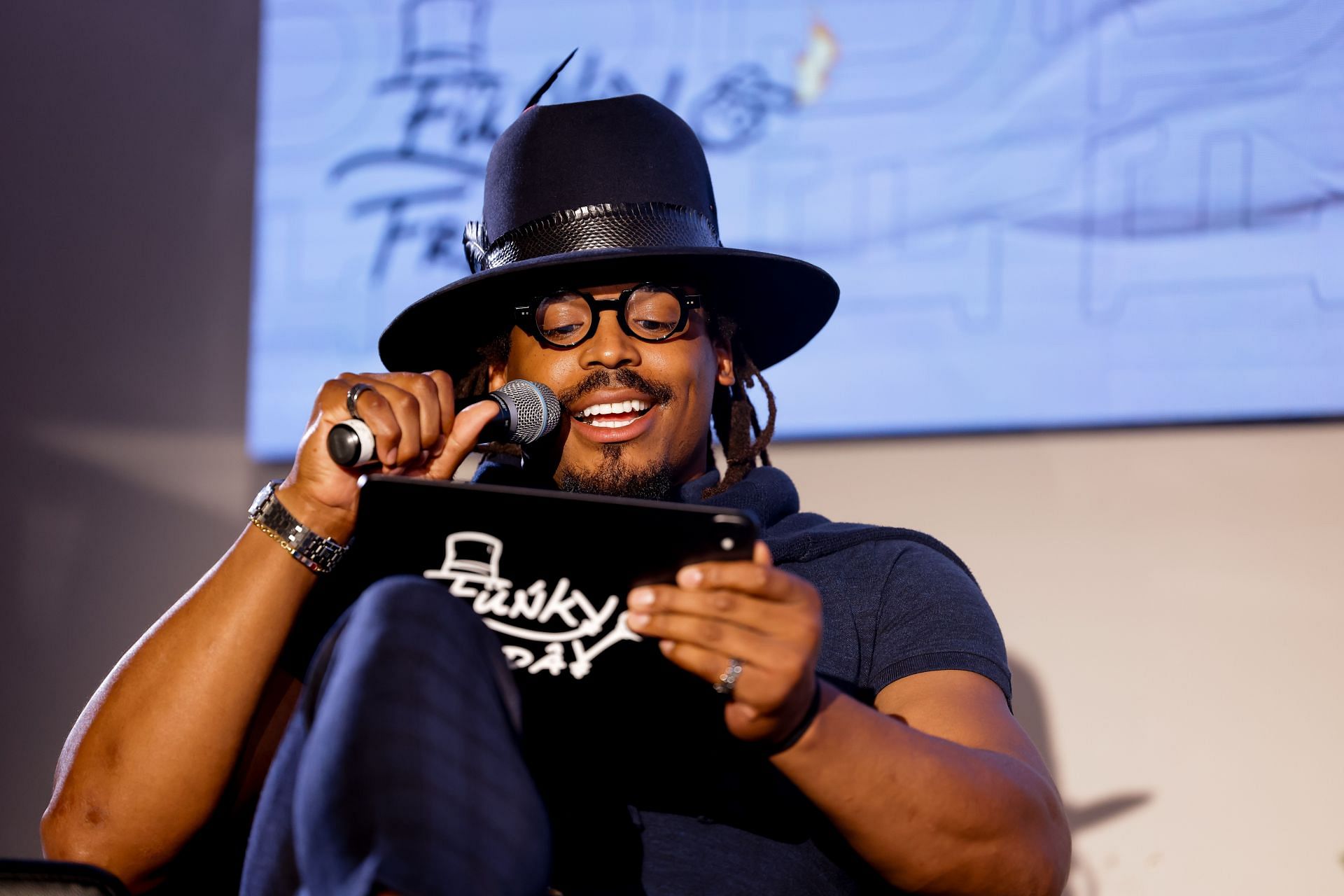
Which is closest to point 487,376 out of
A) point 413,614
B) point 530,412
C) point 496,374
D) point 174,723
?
point 496,374

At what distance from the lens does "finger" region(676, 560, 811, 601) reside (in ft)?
2.60

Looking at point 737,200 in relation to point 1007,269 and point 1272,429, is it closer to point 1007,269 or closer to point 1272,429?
point 1007,269

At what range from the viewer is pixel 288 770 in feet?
2.76

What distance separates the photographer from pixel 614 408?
145 cm

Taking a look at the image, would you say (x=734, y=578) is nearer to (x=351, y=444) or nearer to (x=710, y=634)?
(x=710, y=634)

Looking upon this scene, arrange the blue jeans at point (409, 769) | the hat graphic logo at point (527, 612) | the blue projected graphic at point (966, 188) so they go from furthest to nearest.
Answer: the blue projected graphic at point (966, 188), the hat graphic logo at point (527, 612), the blue jeans at point (409, 769)

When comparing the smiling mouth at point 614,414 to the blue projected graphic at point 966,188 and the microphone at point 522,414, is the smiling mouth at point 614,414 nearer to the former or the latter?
the microphone at point 522,414

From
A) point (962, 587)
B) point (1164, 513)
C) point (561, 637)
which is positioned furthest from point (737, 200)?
point (561, 637)

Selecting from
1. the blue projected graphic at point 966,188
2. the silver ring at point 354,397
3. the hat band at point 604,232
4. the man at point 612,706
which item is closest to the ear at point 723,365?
the man at point 612,706

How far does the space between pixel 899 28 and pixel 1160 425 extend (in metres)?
0.84

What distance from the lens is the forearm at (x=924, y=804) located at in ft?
2.94

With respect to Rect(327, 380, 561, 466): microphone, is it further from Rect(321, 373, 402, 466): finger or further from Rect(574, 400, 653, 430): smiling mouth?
Rect(574, 400, 653, 430): smiling mouth

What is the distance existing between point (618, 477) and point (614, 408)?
0.09 meters

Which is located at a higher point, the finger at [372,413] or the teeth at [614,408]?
the teeth at [614,408]
